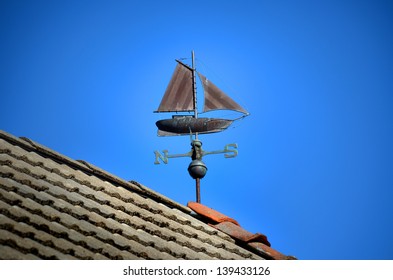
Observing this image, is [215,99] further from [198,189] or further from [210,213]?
[210,213]

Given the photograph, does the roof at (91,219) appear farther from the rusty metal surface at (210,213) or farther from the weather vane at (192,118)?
the weather vane at (192,118)

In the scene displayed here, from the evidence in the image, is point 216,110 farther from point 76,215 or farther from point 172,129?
point 76,215

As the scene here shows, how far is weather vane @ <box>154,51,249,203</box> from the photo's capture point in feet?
24.8

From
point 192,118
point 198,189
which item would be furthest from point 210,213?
point 192,118

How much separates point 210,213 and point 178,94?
9910 millimetres

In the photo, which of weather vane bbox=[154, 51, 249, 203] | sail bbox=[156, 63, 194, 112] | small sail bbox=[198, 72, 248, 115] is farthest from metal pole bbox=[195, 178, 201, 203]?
small sail bbox=[198, 72, 248, 115]

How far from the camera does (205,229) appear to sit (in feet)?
18.8

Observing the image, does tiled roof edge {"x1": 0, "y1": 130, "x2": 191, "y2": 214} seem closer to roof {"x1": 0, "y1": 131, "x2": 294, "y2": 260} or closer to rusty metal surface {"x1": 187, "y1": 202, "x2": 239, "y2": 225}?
roof {"x1": 0, "y1": 131, "x2": 294, "y2": 260}

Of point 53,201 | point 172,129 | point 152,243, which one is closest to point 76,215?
point 53,201

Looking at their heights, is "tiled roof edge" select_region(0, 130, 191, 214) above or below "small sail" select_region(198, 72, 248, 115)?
below

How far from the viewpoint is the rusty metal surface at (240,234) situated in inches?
223

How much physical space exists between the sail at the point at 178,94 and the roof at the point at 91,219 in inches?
315

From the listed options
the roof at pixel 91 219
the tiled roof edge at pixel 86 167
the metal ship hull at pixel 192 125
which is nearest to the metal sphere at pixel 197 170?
the metal ship hull at pixel 192 125
